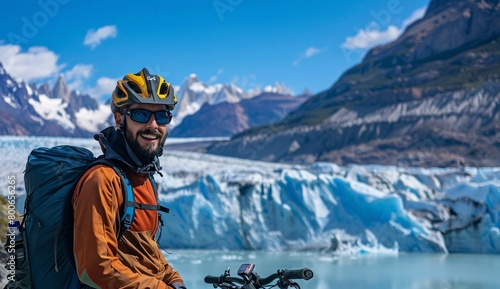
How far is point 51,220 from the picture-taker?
83.5 inches

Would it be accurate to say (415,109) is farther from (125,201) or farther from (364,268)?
(125,201)

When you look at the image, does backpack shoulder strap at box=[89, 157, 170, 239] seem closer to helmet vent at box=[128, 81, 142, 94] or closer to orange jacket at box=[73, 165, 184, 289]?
orange jacket at box=[73, 165, 184, 289]

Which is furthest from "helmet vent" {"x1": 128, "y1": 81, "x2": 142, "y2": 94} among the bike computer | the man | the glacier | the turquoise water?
the glacier

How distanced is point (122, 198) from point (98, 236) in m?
0.18

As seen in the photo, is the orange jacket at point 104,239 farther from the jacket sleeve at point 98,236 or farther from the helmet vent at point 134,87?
the helmet vent at point 134,87

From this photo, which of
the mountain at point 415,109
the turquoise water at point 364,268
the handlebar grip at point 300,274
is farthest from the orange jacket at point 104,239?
the mountain at point 415,109

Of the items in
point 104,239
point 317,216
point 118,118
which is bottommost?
point 317,216

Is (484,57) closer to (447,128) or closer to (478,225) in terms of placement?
(447,128)

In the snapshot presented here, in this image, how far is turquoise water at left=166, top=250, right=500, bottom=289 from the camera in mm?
14203

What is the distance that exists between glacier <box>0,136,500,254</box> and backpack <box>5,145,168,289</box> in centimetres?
2121

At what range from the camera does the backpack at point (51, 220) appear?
212 cm

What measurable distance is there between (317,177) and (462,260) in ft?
21.3

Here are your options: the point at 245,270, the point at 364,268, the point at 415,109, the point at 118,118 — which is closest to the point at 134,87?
the point at 118,118

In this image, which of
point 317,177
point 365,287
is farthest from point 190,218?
point 365,287
